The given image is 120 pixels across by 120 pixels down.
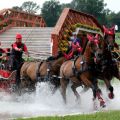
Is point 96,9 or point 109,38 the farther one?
point 96,9

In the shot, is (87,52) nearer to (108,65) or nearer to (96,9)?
(108,65)

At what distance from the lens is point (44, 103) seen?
14.9 meters

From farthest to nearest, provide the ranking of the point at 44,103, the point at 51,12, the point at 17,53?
1. the point at 51,12
2. the point at 17,53
3. the point at 44,103

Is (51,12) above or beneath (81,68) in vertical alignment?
above

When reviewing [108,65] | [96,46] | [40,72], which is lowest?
[40,72]

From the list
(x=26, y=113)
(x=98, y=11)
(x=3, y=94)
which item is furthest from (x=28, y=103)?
(x=98, y=11)

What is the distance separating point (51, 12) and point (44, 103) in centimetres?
8703

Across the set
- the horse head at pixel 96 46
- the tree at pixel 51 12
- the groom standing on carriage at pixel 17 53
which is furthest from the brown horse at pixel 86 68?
the tree at pixel 51 12

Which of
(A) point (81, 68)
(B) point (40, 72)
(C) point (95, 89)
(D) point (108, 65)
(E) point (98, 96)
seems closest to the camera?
(E) point (98, 96)

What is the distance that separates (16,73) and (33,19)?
18.6m

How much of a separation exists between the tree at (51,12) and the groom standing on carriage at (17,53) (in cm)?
7808

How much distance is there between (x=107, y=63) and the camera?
1320 centimetres

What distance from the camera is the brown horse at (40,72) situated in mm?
14938

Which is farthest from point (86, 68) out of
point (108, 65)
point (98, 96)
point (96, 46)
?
point (98, 96)
